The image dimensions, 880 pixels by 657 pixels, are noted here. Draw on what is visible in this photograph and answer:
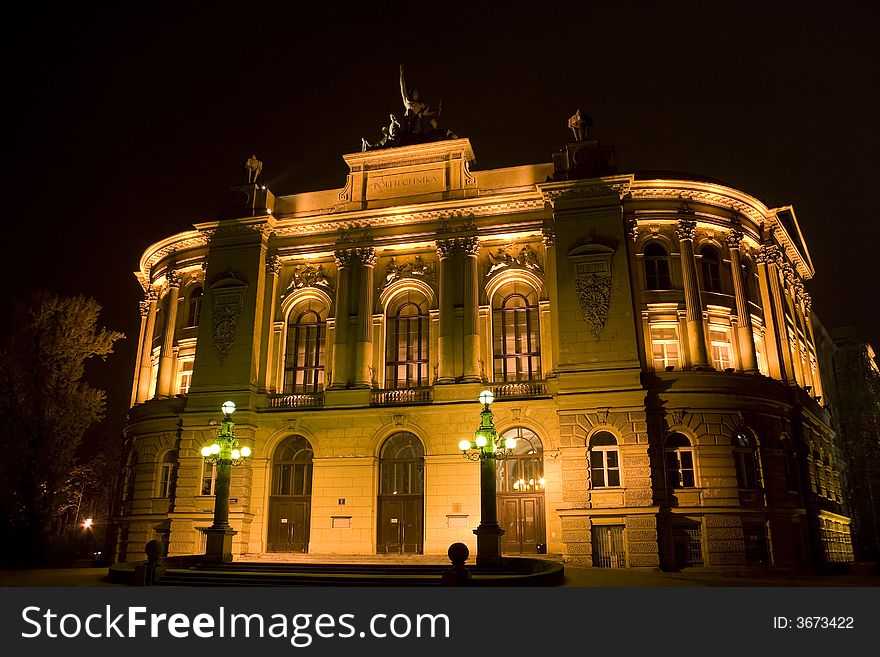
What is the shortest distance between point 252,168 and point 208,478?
1542 cm

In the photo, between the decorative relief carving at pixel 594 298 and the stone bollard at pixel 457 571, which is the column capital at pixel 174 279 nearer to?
the decorative relief carving at pixel 594 298

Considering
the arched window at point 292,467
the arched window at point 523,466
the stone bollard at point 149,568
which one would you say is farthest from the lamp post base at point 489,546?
the arched window at point 292,467

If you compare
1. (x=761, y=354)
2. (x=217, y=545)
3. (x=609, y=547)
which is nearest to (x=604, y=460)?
(x=609, y=547)

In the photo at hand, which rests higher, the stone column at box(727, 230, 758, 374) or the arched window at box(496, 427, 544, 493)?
the stone column at box(727, 230, 758, 374)

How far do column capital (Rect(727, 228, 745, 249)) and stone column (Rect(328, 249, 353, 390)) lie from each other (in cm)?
1724

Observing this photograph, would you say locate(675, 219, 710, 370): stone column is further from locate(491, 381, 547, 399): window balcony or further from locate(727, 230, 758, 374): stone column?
locate(491, 381, 547, 399): window balcony

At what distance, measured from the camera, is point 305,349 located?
1348 inches

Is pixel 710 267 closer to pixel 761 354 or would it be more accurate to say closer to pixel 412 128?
pixel 761 354

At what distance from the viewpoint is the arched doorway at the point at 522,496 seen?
94.0 feet

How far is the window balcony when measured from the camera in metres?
30.0

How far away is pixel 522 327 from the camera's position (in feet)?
105

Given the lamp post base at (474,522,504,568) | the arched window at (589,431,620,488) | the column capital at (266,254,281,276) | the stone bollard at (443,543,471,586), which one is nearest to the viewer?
the stone bollard at (443,543,471,586)

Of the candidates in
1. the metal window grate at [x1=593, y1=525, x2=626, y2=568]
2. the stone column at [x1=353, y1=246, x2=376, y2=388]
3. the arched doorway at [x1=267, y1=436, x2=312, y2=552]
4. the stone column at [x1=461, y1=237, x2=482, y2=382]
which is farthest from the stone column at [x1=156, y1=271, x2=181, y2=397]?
the metal window grate at [x1=593, y1=525, x2=626, y2=568]

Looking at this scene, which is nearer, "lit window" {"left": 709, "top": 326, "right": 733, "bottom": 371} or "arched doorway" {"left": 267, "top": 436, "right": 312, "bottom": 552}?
"arched doorway" {"left": 267, "top": 436, "right": 312, "bottom": 552}
